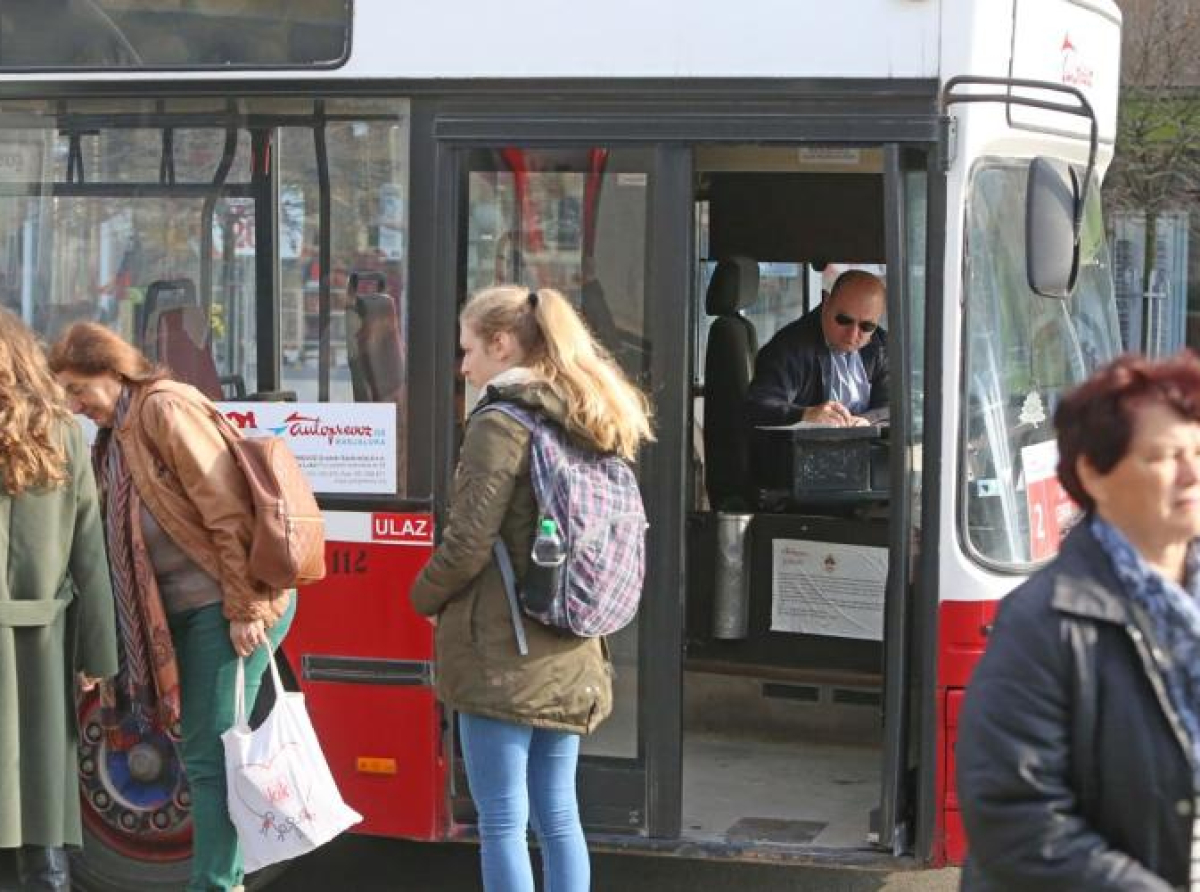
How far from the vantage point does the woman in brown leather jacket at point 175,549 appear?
443cm

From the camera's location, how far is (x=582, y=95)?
482 centimetres

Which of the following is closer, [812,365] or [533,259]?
[533,259]

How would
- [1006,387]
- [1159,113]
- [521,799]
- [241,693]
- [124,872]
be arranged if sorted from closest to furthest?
[521,799] < [241,693] < [1006,387] < [124,872] < [1159,113]

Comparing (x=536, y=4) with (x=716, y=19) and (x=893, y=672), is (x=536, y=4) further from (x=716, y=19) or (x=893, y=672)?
(x=893, y=672)

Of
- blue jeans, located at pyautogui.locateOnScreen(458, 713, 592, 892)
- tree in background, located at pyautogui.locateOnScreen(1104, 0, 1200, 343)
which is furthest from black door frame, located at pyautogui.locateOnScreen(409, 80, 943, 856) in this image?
tree in background, located at pyautogui.locateOnScreen(1104, 0, 1200, 343)

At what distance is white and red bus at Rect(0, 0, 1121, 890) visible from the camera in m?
4.70

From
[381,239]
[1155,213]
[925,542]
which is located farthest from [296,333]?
[1155,213]

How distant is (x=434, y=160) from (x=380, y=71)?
0.88 ft

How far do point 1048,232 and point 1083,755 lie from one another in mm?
2524

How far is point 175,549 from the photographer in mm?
4488

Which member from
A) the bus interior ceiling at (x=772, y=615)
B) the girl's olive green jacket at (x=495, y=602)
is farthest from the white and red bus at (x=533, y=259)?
the girl's olive green jacket at (x=495, y=602)

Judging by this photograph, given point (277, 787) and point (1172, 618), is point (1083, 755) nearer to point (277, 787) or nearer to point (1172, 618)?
point (1172, 618)

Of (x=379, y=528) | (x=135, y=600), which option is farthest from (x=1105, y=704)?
(x=379, y=528)

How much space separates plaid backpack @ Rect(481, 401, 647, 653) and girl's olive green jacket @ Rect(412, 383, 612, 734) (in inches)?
0.9
